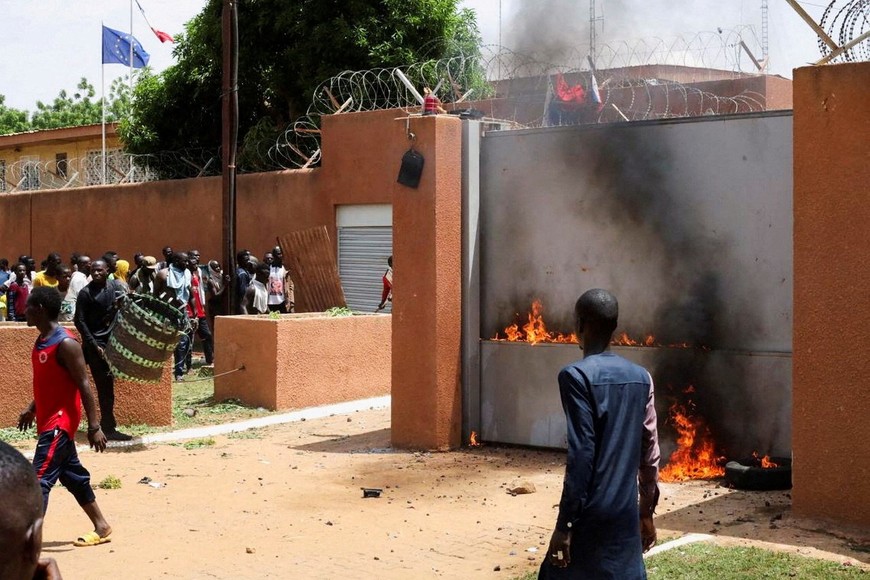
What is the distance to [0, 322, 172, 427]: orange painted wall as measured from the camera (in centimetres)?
1070

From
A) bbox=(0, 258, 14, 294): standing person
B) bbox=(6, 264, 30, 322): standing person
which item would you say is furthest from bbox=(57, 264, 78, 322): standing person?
bbox=(0, 258, 14, 294): standing person

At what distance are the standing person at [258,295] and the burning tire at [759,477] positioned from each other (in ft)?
28.7

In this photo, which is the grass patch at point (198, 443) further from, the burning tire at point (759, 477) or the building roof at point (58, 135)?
the building roof at point (58, 135)

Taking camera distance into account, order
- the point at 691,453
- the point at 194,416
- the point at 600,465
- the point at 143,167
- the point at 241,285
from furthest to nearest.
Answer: the point at 143,167, the point at 241,285, the point at 194,416, the point at 691,453, the point at 600,465

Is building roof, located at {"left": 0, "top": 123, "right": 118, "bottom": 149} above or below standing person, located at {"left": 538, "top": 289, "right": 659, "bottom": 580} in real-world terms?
above

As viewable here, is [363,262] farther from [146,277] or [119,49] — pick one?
[119,49]

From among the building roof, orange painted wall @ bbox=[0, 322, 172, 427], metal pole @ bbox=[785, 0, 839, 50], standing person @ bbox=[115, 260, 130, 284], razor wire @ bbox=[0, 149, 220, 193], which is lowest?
orange painted wall @ bbox=[0, 322, 172, 427]

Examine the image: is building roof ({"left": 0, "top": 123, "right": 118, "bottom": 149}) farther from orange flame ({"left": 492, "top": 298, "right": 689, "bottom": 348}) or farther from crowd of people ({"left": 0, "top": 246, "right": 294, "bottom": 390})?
orange flame ({"left": 492, "top": 298, "right": 689, "bottom": 348})

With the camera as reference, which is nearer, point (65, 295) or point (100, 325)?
point (100, 325)

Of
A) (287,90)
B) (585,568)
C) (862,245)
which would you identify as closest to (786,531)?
(862,245)

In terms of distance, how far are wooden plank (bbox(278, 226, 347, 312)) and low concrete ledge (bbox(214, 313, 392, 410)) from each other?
289 centimetres

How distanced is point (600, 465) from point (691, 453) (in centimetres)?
489

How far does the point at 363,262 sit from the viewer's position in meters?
18.0

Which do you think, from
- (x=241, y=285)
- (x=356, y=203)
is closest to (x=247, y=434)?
(x=241, y=285)
